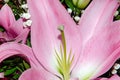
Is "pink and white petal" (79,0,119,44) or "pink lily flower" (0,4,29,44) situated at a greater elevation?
"pink and white petal" (79,0,119,44)

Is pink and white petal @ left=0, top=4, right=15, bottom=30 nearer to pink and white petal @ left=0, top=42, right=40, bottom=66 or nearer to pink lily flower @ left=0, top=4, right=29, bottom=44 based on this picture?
pink lily flower @ left=0, top=4, right=29, bottom=44

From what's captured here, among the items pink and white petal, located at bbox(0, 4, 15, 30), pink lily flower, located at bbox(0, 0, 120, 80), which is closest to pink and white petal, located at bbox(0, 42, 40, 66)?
pink lily flower, located at bbox(0, 0, 120, 80)

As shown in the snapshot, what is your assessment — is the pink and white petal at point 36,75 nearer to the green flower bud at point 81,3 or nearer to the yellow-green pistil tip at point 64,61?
the yellow-green pistil tip at point 64,61

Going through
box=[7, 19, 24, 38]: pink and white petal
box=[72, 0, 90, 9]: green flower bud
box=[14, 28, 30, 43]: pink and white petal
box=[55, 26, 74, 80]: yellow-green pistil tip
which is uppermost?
box=[72, 0, 90, 9]: green flower bud

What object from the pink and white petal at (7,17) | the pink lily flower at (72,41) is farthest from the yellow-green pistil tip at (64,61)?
the pink and white petal at (7,17)

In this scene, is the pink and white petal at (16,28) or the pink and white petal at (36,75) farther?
the pink and white petal at (16,28)

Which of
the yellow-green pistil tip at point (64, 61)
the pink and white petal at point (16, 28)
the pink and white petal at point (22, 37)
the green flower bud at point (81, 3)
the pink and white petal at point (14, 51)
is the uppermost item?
the pink and white petal at point (14, 51)

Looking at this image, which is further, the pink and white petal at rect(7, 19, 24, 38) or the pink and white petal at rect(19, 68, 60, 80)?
the pink and white petal at rect(7, 19, 24, 38)

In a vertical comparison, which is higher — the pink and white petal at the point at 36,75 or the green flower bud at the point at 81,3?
the green flower bud at the point at 81,3
